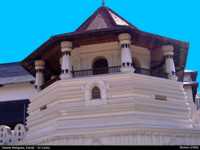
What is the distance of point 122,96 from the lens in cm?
1845

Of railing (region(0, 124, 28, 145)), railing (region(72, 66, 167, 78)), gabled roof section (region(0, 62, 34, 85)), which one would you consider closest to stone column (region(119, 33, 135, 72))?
railing (region(72, 66, 167, 78))

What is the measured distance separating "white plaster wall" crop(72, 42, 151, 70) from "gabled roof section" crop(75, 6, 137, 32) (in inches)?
36.0

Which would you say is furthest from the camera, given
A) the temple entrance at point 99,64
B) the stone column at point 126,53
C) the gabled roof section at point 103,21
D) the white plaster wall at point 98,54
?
the gabled roof section at point 103,21

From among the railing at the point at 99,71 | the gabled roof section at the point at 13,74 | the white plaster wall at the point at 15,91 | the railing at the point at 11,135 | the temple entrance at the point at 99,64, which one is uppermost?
the gabled roof section at the point at 13,74

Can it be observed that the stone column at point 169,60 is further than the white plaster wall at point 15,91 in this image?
No

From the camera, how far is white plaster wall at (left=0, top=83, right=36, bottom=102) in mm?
30047

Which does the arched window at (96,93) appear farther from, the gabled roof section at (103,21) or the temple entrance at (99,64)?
the gabled roof section at (103,21)

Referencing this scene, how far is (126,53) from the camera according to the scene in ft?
62.4

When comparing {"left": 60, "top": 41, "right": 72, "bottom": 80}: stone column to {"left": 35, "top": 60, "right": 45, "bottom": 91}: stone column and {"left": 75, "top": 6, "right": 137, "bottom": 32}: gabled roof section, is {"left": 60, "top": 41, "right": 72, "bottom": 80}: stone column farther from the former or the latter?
{"left": 35, "top": 60, "right": 45, "bottom": 91}: stone column

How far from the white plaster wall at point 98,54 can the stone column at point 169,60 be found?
3.81 ft

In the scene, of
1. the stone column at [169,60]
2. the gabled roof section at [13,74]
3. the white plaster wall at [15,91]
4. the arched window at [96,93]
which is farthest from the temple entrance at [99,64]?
the white plaster wall at [15,91]

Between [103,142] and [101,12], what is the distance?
26.6ft

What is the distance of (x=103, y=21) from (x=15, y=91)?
450 inches

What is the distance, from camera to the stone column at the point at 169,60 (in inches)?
804
